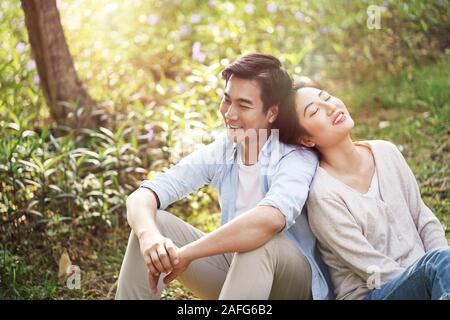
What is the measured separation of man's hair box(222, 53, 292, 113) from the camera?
7.93 feet

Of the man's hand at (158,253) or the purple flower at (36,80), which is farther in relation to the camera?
the purple flower at (36,80)

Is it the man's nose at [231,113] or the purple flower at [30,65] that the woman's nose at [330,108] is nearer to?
the man's nose at [231,113]

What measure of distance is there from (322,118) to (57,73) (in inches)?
81.3

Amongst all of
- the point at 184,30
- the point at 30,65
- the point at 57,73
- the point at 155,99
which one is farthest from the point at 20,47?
the point at 184,30

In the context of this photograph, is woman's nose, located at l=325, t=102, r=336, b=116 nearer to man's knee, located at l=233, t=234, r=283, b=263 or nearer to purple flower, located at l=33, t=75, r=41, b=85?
man's knee, located at l=233, t=234, r=283, b=263

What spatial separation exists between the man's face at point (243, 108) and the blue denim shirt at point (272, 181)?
0.07m

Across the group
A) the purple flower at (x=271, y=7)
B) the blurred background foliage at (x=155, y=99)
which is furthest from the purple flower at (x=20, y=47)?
the purple flower at (x=271, y=7)

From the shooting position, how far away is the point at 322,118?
2311mm

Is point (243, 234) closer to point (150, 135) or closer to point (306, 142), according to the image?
point (306, 142)

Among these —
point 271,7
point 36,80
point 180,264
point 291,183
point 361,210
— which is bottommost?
point 180,264

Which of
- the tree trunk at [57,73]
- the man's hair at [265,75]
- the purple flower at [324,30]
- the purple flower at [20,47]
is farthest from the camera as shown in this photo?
the purple flower at [324,30]

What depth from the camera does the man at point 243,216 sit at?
2.13 meters

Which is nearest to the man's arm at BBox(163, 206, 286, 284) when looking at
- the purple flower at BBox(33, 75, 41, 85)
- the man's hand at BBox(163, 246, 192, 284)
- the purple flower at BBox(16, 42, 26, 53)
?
the man's hand at BBox(163, 246, 192, 284)

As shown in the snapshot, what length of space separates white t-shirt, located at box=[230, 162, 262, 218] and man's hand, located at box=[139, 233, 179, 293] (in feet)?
1.14
